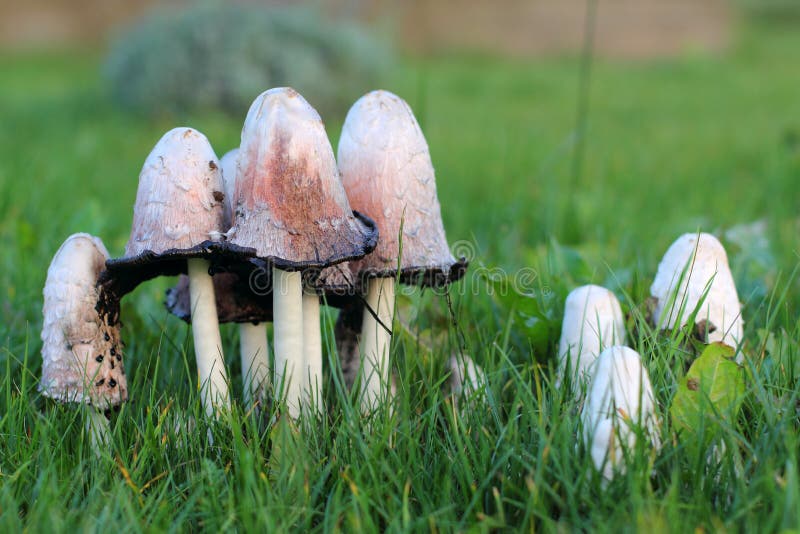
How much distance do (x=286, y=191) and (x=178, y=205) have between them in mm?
211

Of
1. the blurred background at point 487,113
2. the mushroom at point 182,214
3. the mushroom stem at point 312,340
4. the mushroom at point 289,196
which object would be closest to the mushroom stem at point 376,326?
the mushroom stem at point 312,340

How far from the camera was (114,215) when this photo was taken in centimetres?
379

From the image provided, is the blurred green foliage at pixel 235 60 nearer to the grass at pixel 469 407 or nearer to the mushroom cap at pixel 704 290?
the grass at pixel 469 407

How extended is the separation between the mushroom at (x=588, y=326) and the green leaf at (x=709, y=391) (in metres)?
0.20

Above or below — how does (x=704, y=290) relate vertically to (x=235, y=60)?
below

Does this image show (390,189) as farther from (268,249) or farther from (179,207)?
(179,207)

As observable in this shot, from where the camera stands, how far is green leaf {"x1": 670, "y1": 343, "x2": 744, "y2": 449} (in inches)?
59.8

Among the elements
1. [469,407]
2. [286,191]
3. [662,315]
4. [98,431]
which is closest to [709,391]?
[662,315]

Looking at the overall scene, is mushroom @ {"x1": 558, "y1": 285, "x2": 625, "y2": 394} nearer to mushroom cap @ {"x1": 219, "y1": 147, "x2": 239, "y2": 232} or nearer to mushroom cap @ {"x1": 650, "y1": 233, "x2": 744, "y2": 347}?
mushroom cap @ {"x1": 650, "y1": 233, "x2": 744, "y2": 347}

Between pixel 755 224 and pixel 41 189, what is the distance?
334 cm

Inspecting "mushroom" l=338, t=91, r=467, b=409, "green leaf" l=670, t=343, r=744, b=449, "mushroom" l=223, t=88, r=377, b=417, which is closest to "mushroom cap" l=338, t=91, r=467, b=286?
"mushroom" l=338, t=91, r=467, b=409

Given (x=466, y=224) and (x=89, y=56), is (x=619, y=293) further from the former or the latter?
(x=89, y=56)

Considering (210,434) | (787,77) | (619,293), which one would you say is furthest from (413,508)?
(787,77)

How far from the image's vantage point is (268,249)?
1.50 metres
